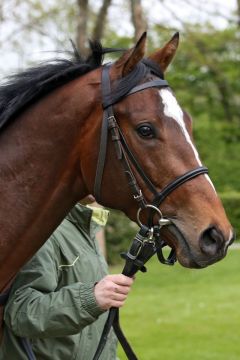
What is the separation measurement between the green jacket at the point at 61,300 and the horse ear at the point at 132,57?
772 millimetres

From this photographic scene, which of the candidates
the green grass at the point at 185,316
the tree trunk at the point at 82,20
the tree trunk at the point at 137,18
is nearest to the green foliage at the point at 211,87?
the green grass at the point at 185,316

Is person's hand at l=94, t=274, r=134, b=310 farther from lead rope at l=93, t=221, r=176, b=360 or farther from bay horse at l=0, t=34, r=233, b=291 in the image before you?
bay horse at l=0, t=34, r=233, b=291

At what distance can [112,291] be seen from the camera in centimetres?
270

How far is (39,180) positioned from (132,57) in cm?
58

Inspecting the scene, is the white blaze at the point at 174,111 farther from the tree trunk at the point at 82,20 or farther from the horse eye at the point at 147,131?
the tree trunk at the point at 82,20

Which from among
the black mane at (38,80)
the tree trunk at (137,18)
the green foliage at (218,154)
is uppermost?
the black mane at (38,80)

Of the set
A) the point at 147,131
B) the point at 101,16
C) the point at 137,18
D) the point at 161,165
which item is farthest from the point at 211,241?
the point at 101,16

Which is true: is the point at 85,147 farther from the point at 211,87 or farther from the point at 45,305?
the point at 211,87

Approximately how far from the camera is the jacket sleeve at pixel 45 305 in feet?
9.02

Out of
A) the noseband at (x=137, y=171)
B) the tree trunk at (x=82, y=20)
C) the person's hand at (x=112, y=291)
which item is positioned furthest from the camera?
the tree trunk at (x=82, y=20)

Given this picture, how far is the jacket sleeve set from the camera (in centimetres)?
275

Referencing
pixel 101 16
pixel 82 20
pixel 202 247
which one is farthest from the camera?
pixel 101 16

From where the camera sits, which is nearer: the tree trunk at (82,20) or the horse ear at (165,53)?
the horse ear at (165,53)

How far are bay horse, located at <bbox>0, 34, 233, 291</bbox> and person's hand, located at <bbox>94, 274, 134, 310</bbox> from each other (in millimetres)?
242
